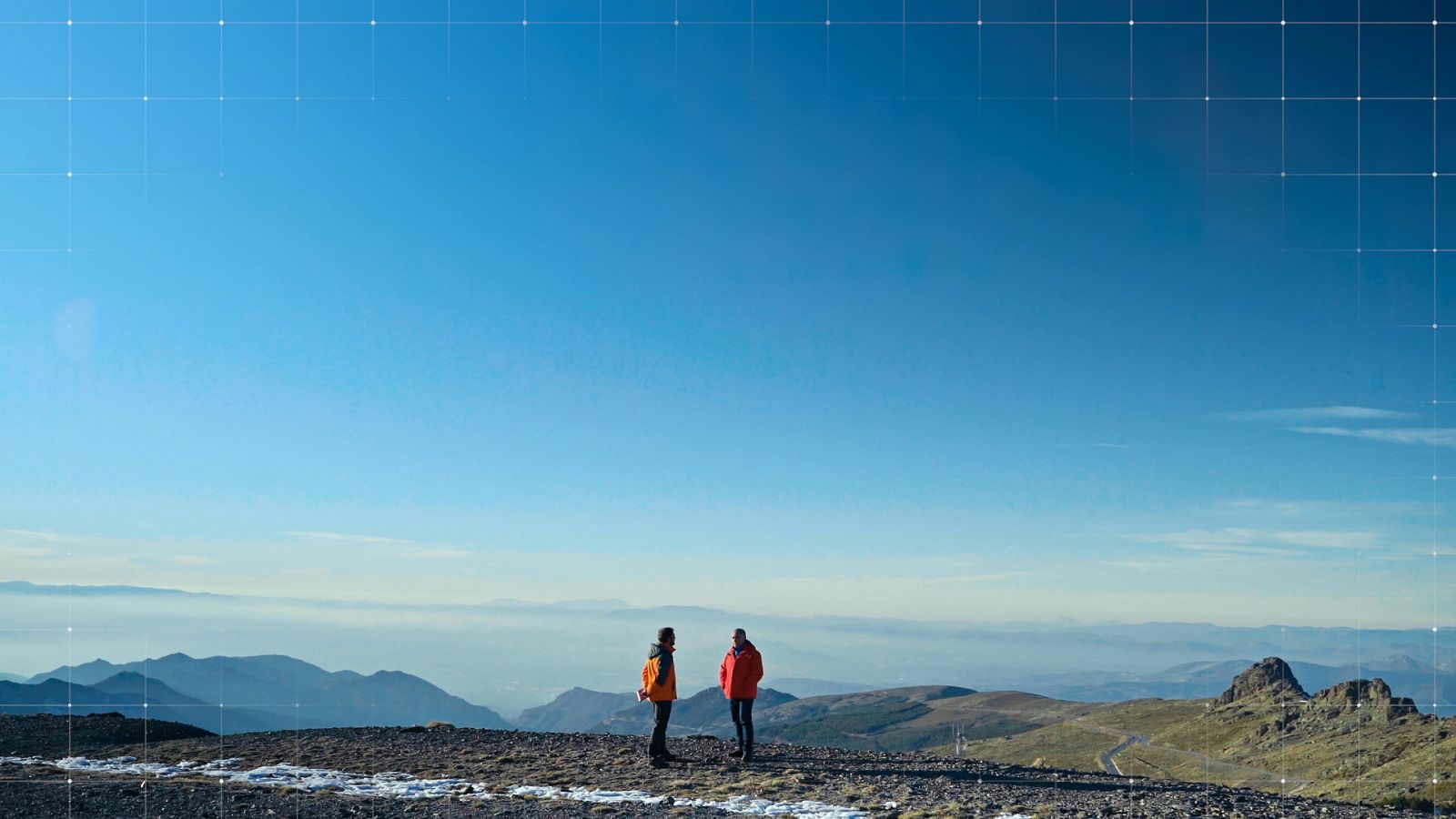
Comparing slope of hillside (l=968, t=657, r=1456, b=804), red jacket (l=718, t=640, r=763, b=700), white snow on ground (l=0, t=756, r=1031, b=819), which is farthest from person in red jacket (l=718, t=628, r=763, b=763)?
slope of hillside (l=968, t=657, r=1456, b=804)

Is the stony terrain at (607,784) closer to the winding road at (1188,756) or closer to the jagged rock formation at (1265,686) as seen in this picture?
the winding road at (1188,756)

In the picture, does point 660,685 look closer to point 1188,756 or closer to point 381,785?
point 381,785

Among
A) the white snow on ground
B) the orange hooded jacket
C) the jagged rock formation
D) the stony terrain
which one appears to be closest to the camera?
the white snow on ground

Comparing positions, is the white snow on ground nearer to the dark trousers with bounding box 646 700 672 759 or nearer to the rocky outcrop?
Result: the dark trousers with bounding box 646 700 672 759

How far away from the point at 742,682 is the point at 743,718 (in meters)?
0.71

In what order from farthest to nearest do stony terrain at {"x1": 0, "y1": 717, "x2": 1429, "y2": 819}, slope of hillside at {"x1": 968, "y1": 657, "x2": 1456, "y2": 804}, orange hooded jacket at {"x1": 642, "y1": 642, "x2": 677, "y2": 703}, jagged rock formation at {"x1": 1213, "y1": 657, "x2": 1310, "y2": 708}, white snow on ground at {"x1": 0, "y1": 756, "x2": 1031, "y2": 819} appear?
jagged rock formation at {"x1": 1213, "y1": 657, "x2": 1310, "y2": 708} → slope of hillside at {"x1": 968, "y1": 657, "x2": 1456, "y2": 804} → orange hooded jacket at {"x1": 642, "y1": 642, "x2": 677, "y2": 703} → stony terrain at {"x1": 0, "y1": 717, "x2": 1429, "y2": 819} → white snow on ground at {"x1": 0, "y1": 756, "x2": 1031, "y2": 819}

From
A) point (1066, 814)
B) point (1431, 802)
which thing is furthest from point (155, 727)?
point (1431, 802)

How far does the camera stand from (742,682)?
19.2 metres

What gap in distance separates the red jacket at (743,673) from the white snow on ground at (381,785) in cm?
305

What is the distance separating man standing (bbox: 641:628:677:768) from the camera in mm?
18938

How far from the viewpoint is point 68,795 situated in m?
16.7

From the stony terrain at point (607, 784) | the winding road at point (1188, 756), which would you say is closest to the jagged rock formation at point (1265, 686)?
the winding road at point (1188, 756)

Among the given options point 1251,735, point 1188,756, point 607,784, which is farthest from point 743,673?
point 1251,735

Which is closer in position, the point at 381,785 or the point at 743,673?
the point at 381,785
